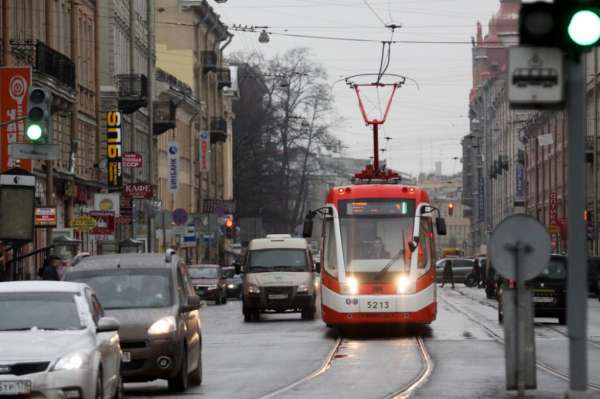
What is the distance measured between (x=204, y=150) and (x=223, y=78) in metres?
14.9

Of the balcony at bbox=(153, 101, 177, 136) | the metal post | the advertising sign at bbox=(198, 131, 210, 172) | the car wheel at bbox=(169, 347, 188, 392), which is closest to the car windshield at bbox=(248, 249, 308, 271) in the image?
the car wheel at bbox=(169, 347, 188, 392)

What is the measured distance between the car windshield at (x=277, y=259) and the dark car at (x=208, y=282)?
17246 mm

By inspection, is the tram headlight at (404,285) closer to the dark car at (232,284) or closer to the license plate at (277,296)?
the license plate at (277,296)

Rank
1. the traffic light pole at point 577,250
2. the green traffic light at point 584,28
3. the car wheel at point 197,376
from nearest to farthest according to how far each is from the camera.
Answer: the green traffic light at point 584,28 < the traffic light pole at point 577,250 < the car wheel at point 197,376

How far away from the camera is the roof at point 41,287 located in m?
16.8

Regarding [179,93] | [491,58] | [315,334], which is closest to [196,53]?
[179,93]

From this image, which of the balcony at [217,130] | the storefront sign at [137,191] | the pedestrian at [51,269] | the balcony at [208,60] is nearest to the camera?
the pedestrian at [51,269]

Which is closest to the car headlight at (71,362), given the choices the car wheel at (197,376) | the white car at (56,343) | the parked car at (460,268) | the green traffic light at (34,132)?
the white car at (56,343)

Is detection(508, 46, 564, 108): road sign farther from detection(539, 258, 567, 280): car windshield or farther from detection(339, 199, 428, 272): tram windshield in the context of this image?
detection(539, 258, 567, 280): car windshield

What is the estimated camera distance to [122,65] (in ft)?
243

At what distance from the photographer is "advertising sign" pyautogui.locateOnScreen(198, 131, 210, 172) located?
312 ft

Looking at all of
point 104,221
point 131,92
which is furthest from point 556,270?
point 131,92

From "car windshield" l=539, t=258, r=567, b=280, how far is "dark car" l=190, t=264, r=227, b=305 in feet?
78.0

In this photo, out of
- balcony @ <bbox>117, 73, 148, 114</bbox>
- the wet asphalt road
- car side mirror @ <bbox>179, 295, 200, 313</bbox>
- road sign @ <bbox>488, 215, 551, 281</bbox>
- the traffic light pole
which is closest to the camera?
the traffic light pole
